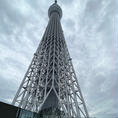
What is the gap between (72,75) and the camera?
2850cm

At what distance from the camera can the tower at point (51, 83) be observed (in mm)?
21094

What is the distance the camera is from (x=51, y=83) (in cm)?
2466

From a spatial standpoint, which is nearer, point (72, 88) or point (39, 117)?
point (39, 117)

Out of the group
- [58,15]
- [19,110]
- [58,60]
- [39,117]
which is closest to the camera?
[19,110]

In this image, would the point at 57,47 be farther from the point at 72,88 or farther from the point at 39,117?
the point at 39,117

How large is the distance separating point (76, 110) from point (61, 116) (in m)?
3.73

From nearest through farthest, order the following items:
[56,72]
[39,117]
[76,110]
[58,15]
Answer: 1. [39,117]
2. [76,110]
3. [56,72]
4. [58,15]

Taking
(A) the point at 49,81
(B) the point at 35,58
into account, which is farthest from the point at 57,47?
(A) the point at 49,81

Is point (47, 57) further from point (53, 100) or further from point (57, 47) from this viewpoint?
point (53, 100)

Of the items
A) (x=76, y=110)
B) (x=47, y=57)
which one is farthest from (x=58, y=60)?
(x=76, y=110)

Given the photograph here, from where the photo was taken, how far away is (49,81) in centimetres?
2448

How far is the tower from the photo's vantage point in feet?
69.2

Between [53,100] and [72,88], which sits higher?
[72,88]

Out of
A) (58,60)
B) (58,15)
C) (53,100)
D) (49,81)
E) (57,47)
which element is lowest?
(53,100)
